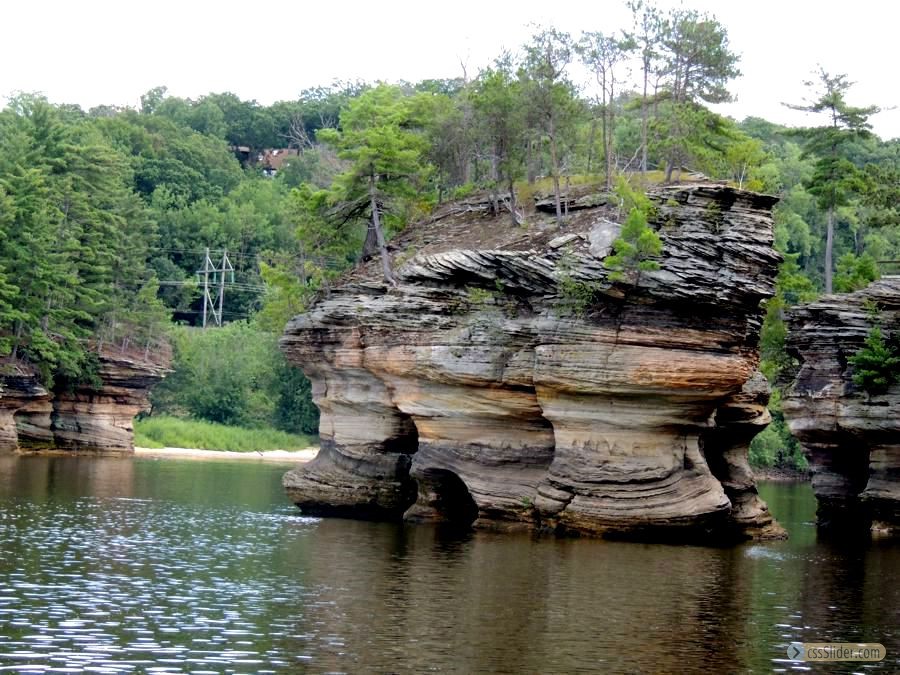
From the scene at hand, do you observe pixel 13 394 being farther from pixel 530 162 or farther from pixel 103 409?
pixel 530 162

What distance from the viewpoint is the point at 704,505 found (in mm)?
38188

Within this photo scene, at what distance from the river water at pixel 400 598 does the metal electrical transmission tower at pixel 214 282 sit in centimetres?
6326

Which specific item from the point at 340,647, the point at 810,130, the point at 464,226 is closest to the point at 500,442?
the point at 464,226

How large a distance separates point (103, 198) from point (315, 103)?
165 feet

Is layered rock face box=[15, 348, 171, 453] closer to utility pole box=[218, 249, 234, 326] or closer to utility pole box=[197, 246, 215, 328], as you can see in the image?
utility pole box=[197, 246, 215, 328]

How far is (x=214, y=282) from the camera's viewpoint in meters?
109

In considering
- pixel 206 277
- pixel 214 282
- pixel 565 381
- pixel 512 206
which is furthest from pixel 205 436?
pixel 565 381

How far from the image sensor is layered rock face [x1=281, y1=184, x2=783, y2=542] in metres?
38.0

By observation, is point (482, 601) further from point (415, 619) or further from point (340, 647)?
point (340, 647)

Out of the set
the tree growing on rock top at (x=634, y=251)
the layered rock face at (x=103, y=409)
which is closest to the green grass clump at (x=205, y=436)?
the layered rock face at (x=103, y=409)

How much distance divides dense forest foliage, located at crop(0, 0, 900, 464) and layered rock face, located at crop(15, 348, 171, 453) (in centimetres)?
136

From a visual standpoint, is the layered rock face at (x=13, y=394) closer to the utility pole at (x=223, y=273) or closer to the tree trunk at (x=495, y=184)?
the utility pole at (x=223, y=273)

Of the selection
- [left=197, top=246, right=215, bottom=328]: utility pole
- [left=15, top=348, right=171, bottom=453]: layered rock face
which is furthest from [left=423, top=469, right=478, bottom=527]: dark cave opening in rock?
[left=197, top=246, right=215, bottom=328]: utility pole

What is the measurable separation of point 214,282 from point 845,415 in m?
72.8
